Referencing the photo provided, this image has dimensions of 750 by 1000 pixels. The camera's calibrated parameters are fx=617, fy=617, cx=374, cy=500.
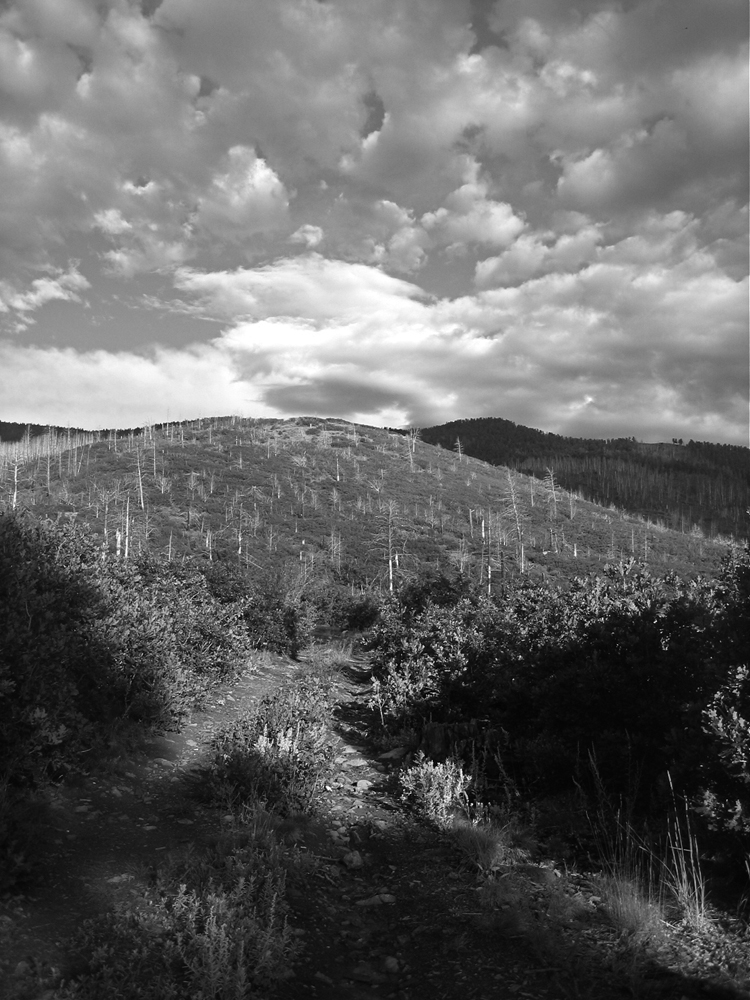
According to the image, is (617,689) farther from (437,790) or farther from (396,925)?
(396,925)

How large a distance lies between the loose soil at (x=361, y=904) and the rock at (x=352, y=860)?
0.01 m

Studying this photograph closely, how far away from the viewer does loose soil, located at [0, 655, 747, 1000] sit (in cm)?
371

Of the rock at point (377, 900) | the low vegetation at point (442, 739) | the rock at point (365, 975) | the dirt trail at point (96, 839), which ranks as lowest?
the rock at point (377, 900)

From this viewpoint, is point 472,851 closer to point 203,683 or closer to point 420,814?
point 420,814

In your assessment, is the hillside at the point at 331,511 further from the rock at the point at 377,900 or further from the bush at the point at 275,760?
the rock at the point at 377,900

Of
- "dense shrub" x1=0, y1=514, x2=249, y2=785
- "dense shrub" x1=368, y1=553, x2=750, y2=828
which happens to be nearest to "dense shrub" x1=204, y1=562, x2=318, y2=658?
"dense shrub" x1=0, y1=514, x2=249, y2=785

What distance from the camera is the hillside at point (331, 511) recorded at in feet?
177

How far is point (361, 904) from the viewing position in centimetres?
484

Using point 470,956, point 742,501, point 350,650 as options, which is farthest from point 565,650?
point 742,501

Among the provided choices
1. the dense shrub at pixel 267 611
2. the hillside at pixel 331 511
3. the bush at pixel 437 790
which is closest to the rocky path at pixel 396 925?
the bush at pixel 437 790

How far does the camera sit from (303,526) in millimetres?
65000

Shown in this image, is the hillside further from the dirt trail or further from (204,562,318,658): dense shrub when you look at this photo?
the dirt trail

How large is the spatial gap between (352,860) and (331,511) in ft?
224

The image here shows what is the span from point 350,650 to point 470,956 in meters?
14.0
